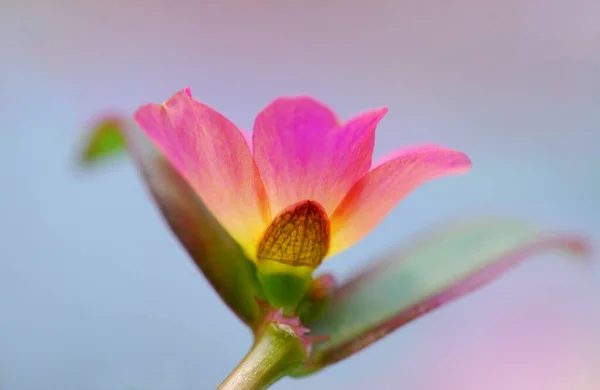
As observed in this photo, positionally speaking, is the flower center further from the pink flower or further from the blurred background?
the blurred background

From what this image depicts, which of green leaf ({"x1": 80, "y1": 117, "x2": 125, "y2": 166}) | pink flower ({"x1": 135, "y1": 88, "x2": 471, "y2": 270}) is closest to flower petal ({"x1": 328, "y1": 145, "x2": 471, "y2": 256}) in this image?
pink flower ({"x1": 135, "y1": 88, "x2": 471, "y2": 270})

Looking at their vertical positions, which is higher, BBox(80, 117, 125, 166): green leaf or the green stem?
BBox(80, 117, 125, 166): green leaf

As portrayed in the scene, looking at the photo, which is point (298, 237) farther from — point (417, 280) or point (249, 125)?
point (249, 125)

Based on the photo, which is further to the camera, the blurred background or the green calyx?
the blurred background

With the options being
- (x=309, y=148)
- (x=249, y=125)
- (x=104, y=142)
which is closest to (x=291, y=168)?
(x=309, y=148)

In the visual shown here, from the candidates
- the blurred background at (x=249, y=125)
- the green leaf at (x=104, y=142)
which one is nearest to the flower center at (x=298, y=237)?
the green leaf at (x=104, y=142)

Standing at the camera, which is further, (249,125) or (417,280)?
(249,125)

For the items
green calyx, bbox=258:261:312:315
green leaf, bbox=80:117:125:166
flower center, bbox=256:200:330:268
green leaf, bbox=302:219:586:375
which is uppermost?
green leaf, bbox=80:117:125:166
